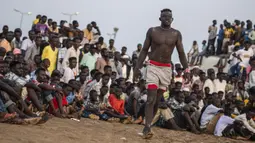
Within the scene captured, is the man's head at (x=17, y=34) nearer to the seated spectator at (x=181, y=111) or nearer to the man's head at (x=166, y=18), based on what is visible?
the seated spectator at (x=181, y=111)

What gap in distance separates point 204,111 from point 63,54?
3918 mm

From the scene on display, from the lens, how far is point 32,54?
36.1 feet

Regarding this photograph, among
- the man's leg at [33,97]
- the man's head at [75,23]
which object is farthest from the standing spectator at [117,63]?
the man's leg at [33,97]

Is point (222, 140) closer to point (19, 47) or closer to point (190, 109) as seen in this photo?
point (190, 109)

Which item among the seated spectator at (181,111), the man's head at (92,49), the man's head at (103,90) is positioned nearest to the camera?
the seated spectator at (181,111)

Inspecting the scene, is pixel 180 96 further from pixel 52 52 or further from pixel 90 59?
pixel 52 52

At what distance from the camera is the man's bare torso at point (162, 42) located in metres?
6.70

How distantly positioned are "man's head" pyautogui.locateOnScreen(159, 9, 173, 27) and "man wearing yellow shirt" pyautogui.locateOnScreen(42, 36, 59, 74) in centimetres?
457

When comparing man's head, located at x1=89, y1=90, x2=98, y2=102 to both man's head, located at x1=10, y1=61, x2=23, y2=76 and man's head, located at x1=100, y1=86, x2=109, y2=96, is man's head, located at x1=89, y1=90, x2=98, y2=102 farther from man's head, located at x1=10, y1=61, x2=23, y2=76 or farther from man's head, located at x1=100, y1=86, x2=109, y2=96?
man's head, located at x1=10, y1=61, x2=23, y2=76

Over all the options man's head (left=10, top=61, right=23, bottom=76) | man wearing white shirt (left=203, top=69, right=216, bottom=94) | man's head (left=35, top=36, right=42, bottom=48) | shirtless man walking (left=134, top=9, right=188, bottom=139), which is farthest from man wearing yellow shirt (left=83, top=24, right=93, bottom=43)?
shirtless man walking (left=134, top=9, right=188, bottom=139)

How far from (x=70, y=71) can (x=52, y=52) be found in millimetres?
675

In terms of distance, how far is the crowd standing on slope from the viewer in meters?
7.46

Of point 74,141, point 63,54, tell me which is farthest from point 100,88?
point 74,141

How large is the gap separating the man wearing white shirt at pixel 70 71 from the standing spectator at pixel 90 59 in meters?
1.06
